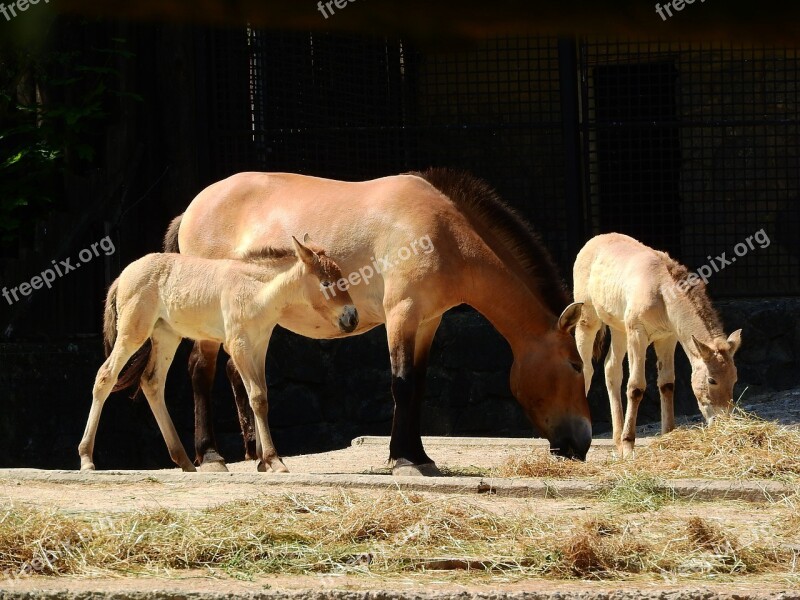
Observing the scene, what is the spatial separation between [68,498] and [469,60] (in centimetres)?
693

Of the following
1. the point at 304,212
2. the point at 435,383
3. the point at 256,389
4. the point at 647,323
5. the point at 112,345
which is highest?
the point at 304,212

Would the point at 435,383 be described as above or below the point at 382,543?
below

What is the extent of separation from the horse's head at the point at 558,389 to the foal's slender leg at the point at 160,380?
2.25 m

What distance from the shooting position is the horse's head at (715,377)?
729 cm

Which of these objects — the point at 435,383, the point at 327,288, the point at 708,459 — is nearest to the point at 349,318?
→ the point at 327,288

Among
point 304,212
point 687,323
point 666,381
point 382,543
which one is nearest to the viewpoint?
point 382,543

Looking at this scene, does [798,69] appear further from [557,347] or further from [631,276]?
[557,347]

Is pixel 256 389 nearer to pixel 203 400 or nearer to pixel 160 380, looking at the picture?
pixel 160 380

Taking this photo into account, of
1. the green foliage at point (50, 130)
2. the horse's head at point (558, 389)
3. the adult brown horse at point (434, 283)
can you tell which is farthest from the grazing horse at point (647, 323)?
the green foliage at point (50, 130)

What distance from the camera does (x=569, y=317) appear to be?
281 inches

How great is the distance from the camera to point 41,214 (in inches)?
403

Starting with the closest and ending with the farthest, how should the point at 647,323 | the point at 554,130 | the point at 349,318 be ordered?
the point at 349,318, the point at 647,323, the point at 554,130

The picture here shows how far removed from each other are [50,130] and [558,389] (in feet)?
17.7

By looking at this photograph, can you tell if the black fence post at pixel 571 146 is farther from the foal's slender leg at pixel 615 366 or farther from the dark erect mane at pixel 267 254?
the dark erect mane at pixel 267 254
